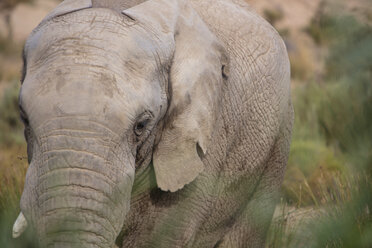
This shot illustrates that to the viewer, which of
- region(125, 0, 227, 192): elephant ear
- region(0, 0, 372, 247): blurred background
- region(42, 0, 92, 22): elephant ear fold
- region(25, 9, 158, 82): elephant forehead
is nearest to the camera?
region(0, 0, 372, 247): blurred background

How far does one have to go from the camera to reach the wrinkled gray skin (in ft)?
8.43

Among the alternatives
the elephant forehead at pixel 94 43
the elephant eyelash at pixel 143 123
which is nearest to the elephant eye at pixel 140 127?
the elephant eyelash at pixel 143 123

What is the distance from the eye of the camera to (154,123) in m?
2.91

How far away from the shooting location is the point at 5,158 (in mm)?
6281

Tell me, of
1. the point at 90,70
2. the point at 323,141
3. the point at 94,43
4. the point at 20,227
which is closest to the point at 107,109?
the point at 90,70

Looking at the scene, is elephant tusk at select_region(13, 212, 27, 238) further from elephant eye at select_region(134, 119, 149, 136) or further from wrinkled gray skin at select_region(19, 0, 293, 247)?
elephant eye at select_region(134, 119, 149, 136)

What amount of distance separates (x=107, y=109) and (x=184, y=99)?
498mm

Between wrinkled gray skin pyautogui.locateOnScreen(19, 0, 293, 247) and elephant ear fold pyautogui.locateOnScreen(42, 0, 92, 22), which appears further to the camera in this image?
elephant ear fold pyautogui.locateOnScreen(42, 0, 92, 22)

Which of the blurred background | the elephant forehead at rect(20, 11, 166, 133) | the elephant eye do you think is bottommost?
the blurred background

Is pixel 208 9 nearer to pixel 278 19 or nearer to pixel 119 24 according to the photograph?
pixel 119 24

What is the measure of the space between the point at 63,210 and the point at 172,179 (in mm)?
672

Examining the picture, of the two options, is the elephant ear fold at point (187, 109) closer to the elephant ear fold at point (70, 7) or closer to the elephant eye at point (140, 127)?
the elephant eye at point (140, 127)

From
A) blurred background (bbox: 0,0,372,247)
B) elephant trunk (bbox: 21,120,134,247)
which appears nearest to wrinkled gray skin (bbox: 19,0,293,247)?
elephant trunk (bbox: 21,120,134,247)

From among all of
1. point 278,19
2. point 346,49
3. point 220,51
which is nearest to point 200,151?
point 220,51
